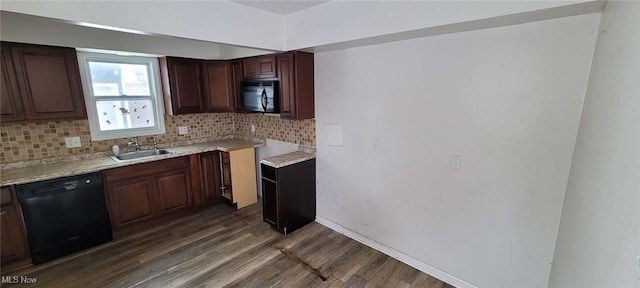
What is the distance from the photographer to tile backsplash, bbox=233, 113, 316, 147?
3.31 m

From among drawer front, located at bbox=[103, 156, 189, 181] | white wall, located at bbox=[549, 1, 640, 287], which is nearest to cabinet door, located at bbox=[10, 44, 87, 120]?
drawer front, located at bbox=[103, 156, 189, 181]

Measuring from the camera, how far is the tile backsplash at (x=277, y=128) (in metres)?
3.31

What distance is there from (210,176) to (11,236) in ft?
6.01

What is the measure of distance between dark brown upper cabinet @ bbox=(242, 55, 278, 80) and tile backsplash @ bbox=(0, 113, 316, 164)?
0.67 metres

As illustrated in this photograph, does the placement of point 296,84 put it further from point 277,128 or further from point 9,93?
point 9,93

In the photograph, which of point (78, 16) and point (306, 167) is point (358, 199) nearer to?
point (306, 167)

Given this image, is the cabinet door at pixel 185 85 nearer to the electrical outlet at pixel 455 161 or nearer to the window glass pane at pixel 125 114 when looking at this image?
the window glass pane at pixel 125 114

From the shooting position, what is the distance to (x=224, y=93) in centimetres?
370

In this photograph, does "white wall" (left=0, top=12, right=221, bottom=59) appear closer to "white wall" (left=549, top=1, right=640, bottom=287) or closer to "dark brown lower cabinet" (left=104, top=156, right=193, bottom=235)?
"dark brown lower cabinet" (left=104, top=156, right=193, bottom=235)

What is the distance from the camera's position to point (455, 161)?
2135 mm

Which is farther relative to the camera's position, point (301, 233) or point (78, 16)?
point (301, 233)

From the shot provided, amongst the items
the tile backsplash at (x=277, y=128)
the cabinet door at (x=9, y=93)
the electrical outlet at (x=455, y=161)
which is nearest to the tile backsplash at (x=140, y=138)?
the tile backsplash at (x=277, y=128)

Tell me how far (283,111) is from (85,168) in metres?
2.07

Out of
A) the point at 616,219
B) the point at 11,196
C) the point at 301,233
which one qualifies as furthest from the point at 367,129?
the point at 11,196
